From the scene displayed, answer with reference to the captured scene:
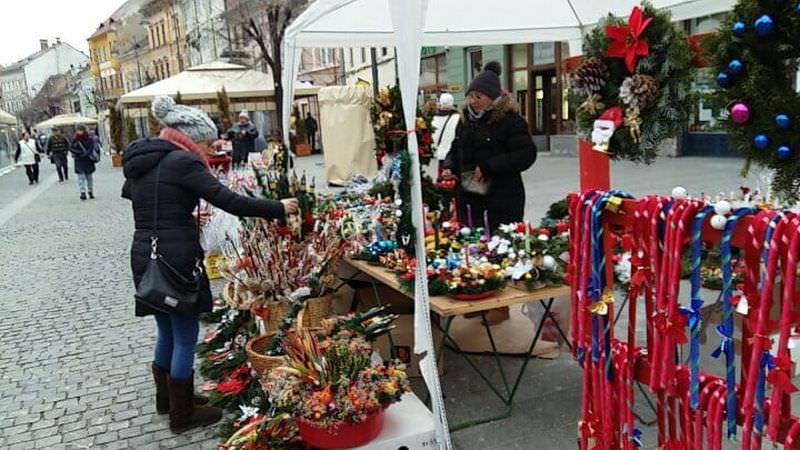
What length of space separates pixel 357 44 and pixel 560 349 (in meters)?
3.41

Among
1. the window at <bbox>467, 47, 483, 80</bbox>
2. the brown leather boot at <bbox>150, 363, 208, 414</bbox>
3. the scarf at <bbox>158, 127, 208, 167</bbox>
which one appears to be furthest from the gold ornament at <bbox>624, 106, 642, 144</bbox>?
the window at <bbox>467, 47, 483, 80</bbox>

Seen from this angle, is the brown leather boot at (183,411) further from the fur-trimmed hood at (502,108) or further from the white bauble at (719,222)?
the white bauble at (719,222)

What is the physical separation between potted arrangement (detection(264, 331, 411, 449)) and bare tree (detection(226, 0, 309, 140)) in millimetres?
15996

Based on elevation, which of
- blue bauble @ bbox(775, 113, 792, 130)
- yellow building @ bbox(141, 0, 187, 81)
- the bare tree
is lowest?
blue bauble @ bbox(775, 113, 792, 130)

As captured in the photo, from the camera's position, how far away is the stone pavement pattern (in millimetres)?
3154

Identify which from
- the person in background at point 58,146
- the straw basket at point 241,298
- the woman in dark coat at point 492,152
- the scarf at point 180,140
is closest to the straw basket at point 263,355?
Result: the straw basket at point 241,298

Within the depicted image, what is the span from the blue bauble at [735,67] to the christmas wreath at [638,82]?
64cm

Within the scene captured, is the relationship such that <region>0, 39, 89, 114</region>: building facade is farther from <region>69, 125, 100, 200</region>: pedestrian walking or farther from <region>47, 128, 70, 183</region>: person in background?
<region>69, 125, 100, 200</region>: pedestrian walking

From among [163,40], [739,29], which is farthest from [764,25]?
[163,40]

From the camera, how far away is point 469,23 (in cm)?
562

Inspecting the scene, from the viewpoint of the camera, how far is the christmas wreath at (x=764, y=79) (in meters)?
1.83

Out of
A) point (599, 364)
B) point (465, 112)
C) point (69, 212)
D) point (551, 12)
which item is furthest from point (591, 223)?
point (69, 212)

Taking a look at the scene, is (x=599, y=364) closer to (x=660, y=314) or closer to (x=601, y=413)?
(x=601, y=413)

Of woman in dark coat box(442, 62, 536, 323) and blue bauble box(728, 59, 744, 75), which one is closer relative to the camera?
blue bauble box(728, 59, 744, 75)
